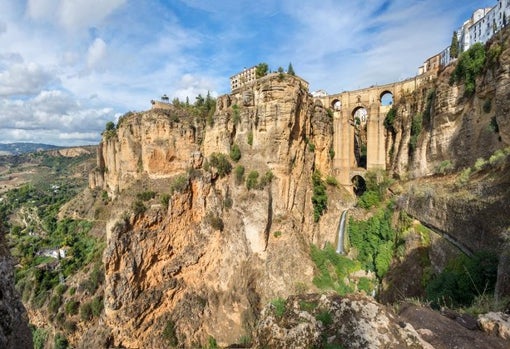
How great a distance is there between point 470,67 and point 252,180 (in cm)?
1636

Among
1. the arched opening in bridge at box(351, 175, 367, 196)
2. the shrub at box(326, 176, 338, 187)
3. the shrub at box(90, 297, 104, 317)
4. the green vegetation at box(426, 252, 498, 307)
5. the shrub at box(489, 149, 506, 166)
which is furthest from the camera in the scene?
the arched opening in bridge at box(351, 175, 367, 196)

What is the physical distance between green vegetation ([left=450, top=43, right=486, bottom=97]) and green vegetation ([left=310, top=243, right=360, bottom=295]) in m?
14.6

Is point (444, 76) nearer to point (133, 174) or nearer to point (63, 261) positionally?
point (133, 174)

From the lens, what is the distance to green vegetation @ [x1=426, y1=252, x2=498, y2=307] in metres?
8.91

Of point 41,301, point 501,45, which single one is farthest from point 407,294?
point 41,301

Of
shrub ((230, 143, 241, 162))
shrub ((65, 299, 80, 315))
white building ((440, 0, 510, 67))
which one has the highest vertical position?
white building ((440, 0, 510, 67))

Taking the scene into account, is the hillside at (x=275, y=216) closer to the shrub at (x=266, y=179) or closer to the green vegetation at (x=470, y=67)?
the shrub at (x=266, y=179)

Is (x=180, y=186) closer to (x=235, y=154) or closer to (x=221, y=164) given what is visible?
(x=221, y=164)

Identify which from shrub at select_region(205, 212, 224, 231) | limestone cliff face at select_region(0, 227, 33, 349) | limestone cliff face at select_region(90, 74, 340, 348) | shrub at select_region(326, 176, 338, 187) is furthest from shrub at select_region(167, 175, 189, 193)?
limestone cliff face at select_region(0, 227, 33, 349)

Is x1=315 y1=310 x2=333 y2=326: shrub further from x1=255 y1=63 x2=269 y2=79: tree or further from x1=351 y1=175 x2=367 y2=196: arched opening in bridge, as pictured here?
x1=255 y1=63 x2=269 y2=79: tree

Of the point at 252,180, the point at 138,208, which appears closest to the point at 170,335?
the point at 138,208

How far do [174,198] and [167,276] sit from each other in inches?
234

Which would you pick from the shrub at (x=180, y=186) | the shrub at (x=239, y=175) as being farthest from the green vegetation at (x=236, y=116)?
the shrub at (x=180, y=186)

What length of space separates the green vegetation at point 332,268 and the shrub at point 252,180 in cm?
724
